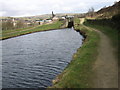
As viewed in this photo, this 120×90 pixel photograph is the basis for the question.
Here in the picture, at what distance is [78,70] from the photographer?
56.5 feet

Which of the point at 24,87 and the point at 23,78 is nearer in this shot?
the point at 24,87

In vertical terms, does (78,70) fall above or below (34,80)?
above

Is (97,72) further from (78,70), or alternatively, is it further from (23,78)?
(23,78)

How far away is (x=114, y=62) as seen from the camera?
17672 millimetres

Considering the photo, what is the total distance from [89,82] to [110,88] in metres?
2.16

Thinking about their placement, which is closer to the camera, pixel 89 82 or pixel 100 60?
pixel 89 82

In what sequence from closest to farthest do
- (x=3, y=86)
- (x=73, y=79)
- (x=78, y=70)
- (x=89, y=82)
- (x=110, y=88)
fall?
(x=110, y=88), (x=89, y=82), (x=73, y=79), (x=78, y=70), (x=3, y=86)

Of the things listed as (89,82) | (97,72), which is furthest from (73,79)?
(97,72)

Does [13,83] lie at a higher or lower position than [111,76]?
lower

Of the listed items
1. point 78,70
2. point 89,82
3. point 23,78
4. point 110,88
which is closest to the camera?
point 110,88

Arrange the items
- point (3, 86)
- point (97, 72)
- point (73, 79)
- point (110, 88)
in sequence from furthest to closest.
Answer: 1. point (3, 86)
2. point (97, 72)
3. point (73, 79)
4. point (110, 88)

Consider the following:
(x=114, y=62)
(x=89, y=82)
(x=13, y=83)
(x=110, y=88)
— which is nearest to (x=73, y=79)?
(x=89, y=82)

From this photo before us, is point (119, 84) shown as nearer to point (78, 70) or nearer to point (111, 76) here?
point (111, 76)

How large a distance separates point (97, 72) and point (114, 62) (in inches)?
116
